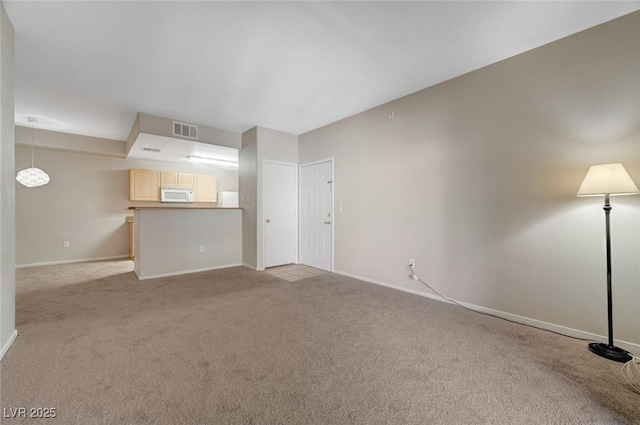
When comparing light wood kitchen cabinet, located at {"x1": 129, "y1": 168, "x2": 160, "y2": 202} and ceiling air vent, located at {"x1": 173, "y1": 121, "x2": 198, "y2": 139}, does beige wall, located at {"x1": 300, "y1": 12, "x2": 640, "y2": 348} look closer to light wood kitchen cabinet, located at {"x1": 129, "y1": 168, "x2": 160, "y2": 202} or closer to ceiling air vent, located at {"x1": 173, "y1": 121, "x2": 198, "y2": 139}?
ceiling air vent, located at {"x1": 173, "y1": 121, "x2": 198, "y2": 139}

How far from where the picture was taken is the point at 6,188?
197cm

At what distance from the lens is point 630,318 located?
2004 mm

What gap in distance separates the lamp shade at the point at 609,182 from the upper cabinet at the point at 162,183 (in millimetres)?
7648

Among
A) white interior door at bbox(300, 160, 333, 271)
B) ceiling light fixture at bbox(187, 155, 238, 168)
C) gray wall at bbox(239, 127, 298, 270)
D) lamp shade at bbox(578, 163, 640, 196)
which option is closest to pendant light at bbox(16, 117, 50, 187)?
ceiling light fixture at bbox(187, 155, 238, 168)

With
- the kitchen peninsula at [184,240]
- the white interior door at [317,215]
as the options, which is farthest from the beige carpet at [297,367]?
the white interior door at [317,215]

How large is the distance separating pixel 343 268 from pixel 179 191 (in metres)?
5.04

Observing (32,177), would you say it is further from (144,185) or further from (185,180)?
(185,180)

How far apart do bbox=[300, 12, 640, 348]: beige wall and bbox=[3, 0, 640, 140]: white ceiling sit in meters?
0.27

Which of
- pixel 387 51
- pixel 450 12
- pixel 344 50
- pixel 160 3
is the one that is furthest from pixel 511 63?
pixel 160 3

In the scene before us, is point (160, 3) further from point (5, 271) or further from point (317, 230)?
point (317, 230)

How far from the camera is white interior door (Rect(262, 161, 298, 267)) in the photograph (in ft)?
15.8

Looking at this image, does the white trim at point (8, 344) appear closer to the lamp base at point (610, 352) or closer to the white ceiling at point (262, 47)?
the white ceiling at point (262, 47)

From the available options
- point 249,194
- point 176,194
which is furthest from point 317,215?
point 176,194

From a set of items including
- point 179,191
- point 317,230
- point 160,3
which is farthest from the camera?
point 179,191
